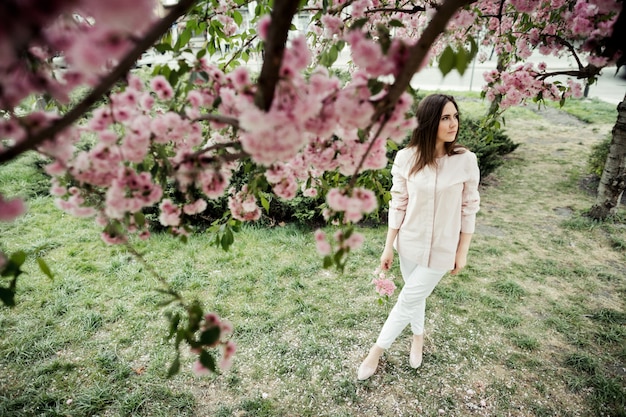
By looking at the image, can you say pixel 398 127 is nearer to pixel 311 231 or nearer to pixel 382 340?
pixel 382 340

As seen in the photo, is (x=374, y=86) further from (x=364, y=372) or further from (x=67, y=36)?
(x=364, y=372)

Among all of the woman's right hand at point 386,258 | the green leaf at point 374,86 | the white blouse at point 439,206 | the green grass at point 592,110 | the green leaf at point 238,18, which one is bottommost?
the green grass at point 592,110

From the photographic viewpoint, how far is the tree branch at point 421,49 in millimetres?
817

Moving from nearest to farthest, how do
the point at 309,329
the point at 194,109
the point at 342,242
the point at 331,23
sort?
the point at 342,242 < the point at 194,109 < the point at 331,23 < the point at 309,329

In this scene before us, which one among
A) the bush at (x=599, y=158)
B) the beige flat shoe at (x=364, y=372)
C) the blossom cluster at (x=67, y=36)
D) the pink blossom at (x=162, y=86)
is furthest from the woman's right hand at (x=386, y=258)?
the bush at (x=599, y=158)

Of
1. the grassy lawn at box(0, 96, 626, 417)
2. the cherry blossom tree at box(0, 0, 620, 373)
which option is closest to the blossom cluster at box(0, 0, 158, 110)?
the cherry blossom tree at box(0, 0, 620, 373)

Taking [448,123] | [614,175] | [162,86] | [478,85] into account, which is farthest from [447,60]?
[478,85]

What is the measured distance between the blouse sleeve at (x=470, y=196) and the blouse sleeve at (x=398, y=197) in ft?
1.16

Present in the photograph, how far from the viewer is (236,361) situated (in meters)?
2.65

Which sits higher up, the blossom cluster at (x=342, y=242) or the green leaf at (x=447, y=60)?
the green leaf at (x=447, y=60)

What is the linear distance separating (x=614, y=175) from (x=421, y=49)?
5200 mm

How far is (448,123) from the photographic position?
2.07 metres

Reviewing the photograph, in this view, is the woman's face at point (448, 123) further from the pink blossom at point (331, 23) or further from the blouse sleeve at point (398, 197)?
the pink blossom at point (331, 23)

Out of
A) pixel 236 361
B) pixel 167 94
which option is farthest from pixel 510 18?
pixel 236 361
